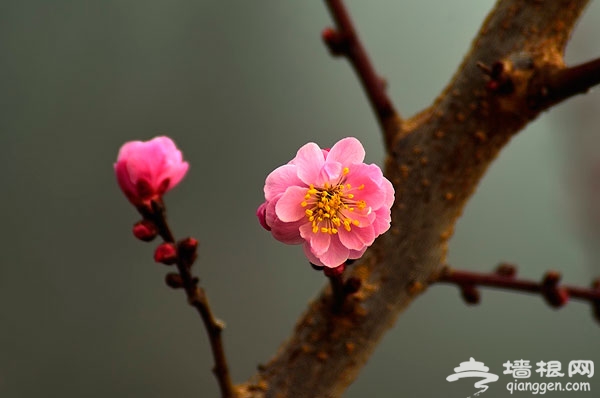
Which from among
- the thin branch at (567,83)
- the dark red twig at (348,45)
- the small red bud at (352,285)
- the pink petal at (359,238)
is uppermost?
the dark red twig at (348,45)

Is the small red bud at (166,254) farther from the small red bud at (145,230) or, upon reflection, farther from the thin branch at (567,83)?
the thin branch at (567,83)

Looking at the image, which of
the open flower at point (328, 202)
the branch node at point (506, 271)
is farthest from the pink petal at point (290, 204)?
the branch node at point (506, 271)

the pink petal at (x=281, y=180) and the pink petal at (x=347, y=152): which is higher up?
the pink petal at (x=347, y=152)

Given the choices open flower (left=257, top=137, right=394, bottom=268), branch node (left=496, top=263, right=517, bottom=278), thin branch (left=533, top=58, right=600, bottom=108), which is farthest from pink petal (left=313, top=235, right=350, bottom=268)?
branch node (left=496, top=263, right=517, bottom=278)

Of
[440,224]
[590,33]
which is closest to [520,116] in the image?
[440,224]

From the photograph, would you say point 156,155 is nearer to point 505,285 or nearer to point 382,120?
point 382,120

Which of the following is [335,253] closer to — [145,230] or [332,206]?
[332,206]

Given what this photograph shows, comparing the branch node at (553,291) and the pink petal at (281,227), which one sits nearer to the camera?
the pink petal at (281,227)

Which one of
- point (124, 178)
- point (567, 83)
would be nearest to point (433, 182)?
point (567, 83)
